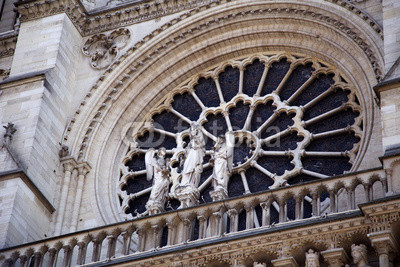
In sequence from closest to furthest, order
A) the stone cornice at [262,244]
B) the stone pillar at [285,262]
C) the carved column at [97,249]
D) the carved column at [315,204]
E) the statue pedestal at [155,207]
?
the stone cornice at [262,244] → the stone pillar at [285,262] → the carved column at [315,204] → the carved column at [97,249] → the statue pedestal at [155,207]

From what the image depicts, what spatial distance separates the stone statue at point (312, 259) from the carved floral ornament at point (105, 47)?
7.22m

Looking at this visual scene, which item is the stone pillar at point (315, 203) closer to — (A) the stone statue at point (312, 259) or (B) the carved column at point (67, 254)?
(A) the stone statue at point (312, 259)

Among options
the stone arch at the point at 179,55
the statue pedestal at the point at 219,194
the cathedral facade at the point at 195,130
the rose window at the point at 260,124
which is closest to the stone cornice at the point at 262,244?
the cathedral facade at the point at 195,130

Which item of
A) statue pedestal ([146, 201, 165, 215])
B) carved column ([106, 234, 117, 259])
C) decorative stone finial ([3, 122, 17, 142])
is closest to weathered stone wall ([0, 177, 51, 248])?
decorative stone finial ([3, 122, 17, 142])

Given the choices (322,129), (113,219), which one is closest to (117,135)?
(113,219)

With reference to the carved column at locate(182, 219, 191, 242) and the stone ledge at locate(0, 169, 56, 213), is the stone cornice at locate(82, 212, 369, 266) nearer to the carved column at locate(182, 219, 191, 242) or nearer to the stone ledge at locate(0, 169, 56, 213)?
the carved column at locate(182, 219, 191, 242)

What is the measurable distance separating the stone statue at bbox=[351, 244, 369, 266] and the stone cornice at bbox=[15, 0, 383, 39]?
24.3 feet

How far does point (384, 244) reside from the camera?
41.1ft

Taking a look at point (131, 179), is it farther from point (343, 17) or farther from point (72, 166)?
point (343, 17)

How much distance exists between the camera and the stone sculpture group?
1506cm

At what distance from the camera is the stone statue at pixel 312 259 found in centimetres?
1291

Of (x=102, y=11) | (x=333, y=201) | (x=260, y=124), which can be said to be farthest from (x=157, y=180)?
(x=102, y=11)

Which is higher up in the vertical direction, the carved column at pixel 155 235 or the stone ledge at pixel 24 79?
the stone ledge at pixel 24 79

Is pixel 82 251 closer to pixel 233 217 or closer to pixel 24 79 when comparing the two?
pixel 233 217
